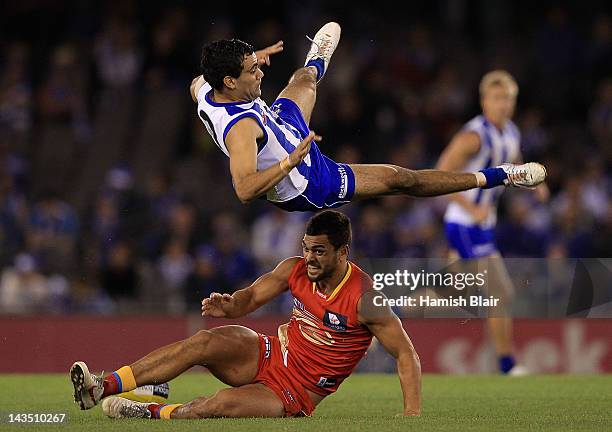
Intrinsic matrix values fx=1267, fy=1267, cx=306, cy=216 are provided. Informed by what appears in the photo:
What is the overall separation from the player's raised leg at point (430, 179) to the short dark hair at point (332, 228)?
885 mm

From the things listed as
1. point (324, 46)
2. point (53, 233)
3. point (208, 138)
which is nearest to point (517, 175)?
point (324, 46)

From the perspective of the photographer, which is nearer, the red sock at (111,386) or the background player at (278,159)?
the red sock at (111,386)

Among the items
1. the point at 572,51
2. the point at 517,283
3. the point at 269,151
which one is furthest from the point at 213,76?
the point at 572,51

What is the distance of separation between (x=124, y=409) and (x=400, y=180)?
2.51 metres

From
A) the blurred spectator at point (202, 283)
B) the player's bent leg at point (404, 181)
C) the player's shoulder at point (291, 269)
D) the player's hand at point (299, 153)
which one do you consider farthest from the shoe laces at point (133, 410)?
the blurred spectator at point (202, 283)

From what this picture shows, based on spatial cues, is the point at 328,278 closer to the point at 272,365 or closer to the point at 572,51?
the point at 272,365

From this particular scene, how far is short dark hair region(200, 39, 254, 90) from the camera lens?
8.62m

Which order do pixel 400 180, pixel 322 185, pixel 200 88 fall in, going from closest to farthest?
pixel 322 185 < pixel 400 180 < pixel 200 88

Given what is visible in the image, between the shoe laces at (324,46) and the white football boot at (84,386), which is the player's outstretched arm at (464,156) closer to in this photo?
the shoe laces at (324,46)

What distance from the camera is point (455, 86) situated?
57.8ft

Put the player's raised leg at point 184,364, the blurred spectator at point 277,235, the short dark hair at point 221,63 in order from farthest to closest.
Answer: the blurred spectator at point 277,235, the short dark hair at point 221,63, the player's raised leg at point 184,364

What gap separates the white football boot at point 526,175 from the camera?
9.09 meters

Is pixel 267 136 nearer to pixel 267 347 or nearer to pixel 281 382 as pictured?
pixel 267 347

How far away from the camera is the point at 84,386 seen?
7.55 m
